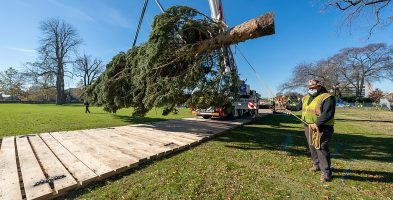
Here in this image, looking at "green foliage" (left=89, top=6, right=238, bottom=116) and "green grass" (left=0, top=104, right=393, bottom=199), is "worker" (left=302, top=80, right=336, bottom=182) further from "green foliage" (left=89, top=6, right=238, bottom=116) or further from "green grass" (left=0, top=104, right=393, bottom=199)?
"green foliage" (left=89, top=6, right=238, bottom=116)

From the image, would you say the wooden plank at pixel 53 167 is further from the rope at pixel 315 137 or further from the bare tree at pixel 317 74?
the bare tree at pixel 317 74

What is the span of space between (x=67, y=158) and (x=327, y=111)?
531 centimetres

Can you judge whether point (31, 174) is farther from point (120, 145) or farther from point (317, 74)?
point (317, 74)

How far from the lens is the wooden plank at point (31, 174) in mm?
3234

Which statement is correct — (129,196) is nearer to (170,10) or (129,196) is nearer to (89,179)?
(89,179)

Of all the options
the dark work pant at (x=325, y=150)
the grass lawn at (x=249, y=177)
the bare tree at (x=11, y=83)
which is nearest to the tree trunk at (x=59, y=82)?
the bare tree at (x=11, y=83)

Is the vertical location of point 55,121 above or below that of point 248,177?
above

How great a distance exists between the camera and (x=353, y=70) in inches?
1644

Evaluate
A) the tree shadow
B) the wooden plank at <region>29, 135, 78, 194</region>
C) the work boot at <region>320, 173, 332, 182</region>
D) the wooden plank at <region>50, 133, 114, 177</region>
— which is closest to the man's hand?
the work boot at <region>320, 173, 332, 182</region>

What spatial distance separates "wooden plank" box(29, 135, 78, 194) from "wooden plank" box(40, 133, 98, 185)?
92 millimetres

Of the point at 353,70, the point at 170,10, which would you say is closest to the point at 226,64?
the point at 170,10

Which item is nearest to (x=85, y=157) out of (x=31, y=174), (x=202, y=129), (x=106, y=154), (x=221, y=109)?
(x=106, y=154)

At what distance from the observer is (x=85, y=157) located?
16.6 feet

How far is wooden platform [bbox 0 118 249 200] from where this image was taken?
3.53m
